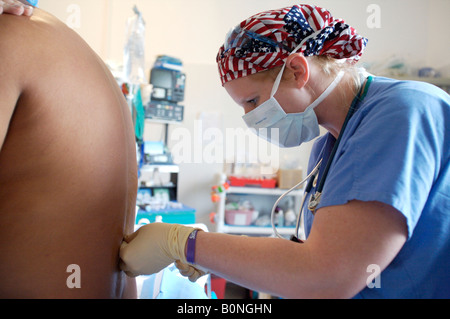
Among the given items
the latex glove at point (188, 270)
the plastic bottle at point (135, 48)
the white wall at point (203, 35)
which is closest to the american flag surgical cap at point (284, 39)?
the latex glove at point (188, 270)

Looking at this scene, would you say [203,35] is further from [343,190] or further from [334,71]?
[343,190]

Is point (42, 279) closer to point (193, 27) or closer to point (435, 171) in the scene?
point (435, 171)

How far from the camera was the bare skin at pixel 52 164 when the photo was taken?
0.55 meters

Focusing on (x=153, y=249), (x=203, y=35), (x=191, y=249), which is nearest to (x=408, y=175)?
(x=191, y=249)

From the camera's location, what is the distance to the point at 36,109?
1.83ft

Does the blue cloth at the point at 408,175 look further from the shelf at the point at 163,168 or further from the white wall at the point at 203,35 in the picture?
the white wall at the point at 203,35

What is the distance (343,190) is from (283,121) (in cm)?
36

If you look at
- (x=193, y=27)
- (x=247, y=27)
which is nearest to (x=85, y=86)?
(x=247, y=27)

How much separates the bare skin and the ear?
0.45 m

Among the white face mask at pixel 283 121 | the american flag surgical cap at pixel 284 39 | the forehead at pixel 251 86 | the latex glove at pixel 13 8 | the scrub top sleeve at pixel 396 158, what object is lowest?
the scrub top sleeve at pixel 396 158

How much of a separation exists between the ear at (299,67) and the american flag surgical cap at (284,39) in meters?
0.03

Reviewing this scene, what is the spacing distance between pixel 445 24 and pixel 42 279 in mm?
3609

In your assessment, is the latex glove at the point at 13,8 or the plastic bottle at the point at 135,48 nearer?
the latex glove at the point at 13,8
